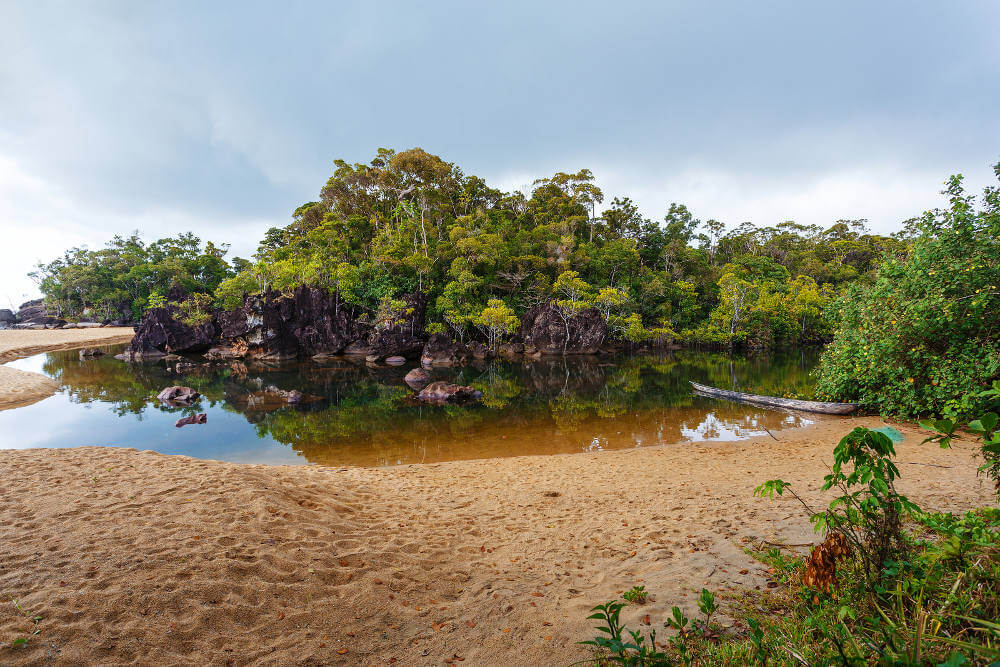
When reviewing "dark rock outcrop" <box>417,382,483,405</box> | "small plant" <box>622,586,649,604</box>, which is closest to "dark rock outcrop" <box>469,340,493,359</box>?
"dark rock outcrop" <box>417,382,483,405</box>

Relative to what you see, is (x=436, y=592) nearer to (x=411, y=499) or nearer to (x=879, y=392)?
(x=411, y=499)

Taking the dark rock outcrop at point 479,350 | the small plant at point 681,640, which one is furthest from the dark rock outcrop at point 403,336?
the small plant at point 681,640

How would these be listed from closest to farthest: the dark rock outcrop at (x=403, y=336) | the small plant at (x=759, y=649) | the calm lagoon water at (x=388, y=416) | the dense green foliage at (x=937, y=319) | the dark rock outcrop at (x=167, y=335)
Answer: the small plant at (x=759, y=649)
the dense green foliage at (x=937, y=319)
the calm lagoon water at (x=388, y=416)
the dark rock outcrop at (x=403, y=336)
the dark rock outcrop at (x=167, y=335)

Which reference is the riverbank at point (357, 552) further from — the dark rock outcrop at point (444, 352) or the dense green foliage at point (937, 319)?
the dark rock outcrop at point (444, 352)

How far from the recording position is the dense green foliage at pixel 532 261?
34.9m

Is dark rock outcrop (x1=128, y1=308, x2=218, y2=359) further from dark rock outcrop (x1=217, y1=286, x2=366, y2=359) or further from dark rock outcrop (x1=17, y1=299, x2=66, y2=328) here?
dark rock outcrop (x1=17, y1=299, x2=66, y2=328)

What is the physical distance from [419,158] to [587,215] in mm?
20093

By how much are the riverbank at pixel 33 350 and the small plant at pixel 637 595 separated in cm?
2208

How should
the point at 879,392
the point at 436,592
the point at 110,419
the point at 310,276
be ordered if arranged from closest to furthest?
the point at 436,592 < the point at 879,392 < the point at 110,419 < the point at 310,276

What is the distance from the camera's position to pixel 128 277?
53062 mm

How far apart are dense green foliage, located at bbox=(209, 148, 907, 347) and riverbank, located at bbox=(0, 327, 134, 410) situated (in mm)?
14008

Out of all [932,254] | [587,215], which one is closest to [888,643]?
[932,254]

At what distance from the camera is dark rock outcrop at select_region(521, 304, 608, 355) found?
113 feet

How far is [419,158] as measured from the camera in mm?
39812
